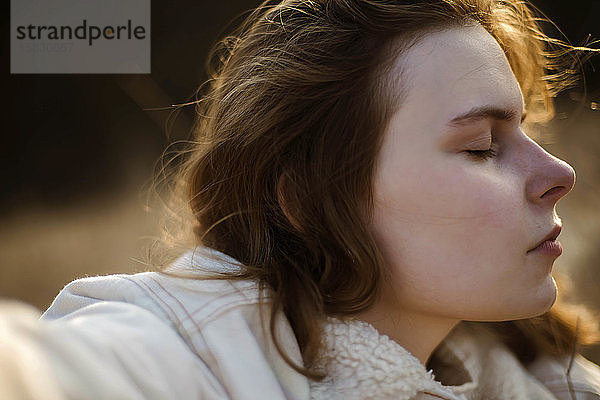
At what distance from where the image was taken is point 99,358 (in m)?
0.52

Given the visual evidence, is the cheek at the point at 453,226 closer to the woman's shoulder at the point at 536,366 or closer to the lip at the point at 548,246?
the lip at the point at 548,246

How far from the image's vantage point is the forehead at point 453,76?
776mm

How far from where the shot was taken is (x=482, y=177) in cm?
77

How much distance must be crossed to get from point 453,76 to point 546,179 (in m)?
0.15

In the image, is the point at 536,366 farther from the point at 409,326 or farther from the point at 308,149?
the point at 308,149

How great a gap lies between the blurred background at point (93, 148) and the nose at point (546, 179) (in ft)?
3.46

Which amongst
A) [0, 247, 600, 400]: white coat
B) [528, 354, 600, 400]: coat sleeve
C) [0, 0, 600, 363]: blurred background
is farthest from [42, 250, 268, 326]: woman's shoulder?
[0, 0, 600, 363]: blurred background

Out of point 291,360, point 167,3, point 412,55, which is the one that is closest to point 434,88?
point 412,55

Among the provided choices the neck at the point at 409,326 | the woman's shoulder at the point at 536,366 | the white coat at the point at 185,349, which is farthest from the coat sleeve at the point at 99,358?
the woman's shoulder at the point at 536,366

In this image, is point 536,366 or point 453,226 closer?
point 453,226

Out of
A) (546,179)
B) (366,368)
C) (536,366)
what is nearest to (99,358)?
(366,368)

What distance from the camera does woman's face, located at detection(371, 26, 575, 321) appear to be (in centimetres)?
76

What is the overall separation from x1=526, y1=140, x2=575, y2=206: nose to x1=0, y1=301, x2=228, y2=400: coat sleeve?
0.40 meters

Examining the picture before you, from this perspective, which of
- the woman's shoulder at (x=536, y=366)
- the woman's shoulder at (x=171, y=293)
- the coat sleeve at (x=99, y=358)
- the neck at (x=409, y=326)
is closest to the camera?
the coat sleeve at (x=99, y=358)
